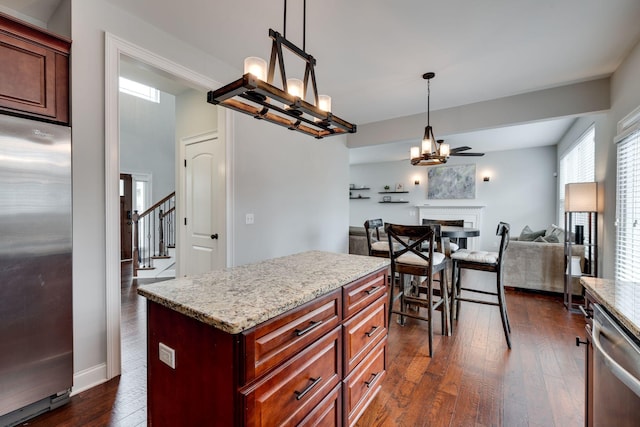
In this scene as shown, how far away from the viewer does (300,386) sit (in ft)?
3.86

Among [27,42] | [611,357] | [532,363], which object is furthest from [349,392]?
[27,42]

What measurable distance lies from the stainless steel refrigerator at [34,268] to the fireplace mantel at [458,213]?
744cm

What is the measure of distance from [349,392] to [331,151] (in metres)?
3.64

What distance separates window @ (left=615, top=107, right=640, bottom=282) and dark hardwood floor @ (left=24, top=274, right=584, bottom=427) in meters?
0.78

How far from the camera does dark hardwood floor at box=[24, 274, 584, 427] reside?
5.62ft

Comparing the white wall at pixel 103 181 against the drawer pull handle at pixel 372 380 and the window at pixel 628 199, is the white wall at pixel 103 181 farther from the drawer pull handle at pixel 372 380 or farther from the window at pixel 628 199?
the window at pixel 628 199

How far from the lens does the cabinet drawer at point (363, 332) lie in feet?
4.90

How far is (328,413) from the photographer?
1366 mm

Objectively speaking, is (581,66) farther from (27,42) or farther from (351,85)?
(27,42)

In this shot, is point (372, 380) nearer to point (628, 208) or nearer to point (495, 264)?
point (495, 264)

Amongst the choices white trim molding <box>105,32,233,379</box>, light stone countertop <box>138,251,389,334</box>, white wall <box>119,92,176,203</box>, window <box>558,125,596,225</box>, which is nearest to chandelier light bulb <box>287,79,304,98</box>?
light stone countertop <box>138,251,389,334</box>

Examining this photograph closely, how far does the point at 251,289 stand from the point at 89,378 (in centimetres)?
167

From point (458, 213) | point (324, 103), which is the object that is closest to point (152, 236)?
point (324, 103)

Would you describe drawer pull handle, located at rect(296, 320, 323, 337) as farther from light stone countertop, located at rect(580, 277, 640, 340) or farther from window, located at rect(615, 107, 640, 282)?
window, located at rect(615, 107, 640, 282)
